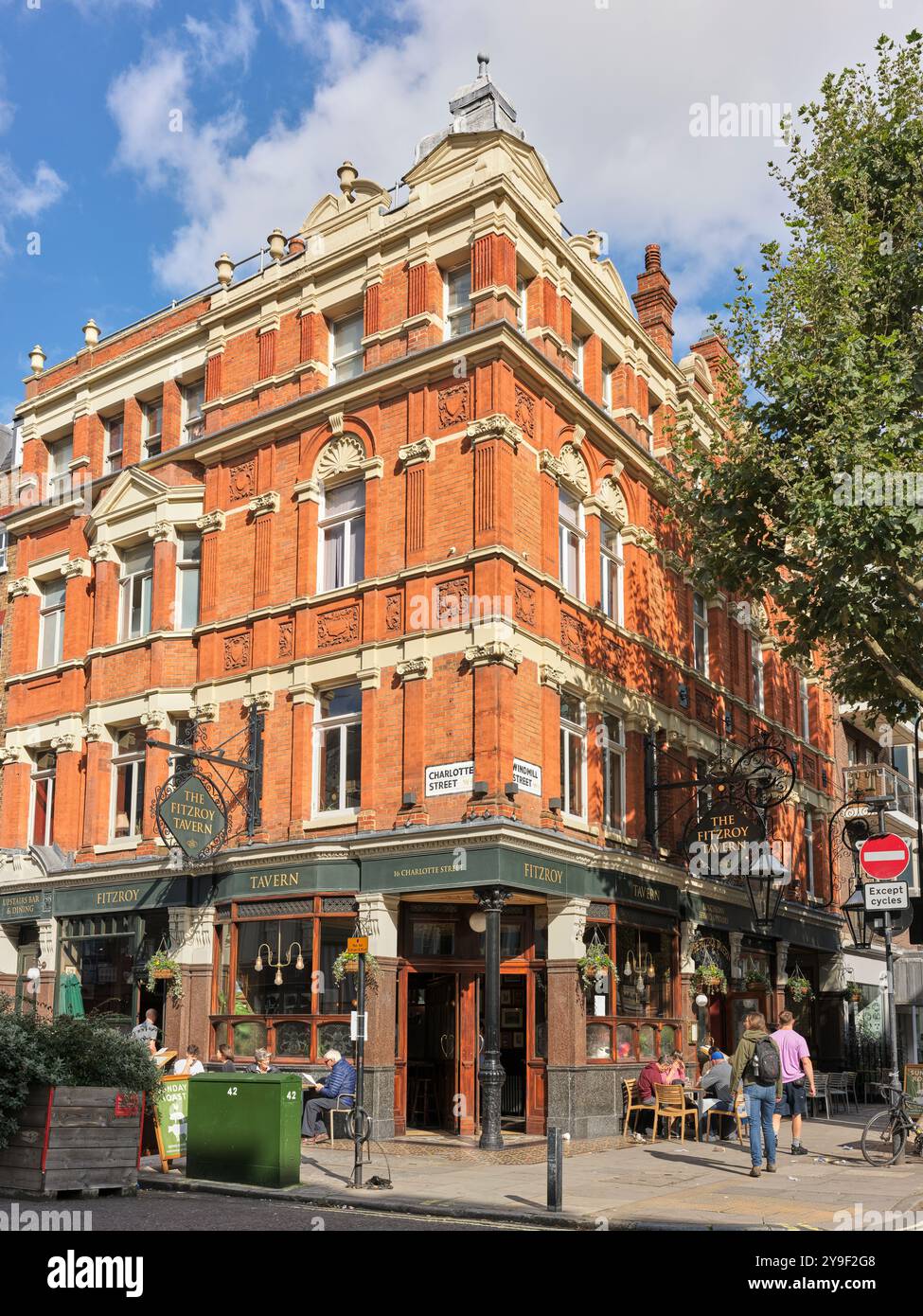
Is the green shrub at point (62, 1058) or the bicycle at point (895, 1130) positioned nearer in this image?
the green shrub at point (62, 1058)

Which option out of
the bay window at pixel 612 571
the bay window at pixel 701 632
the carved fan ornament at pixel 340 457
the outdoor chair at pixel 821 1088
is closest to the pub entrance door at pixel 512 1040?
the bay window at pixel 612 571

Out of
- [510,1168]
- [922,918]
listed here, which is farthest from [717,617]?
[510,1168]

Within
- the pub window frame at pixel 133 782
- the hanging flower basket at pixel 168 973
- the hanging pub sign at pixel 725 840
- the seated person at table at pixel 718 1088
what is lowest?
the seated person at table at pixel 718 1088

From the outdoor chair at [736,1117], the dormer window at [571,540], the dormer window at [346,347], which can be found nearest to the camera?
the outdoor chair at [736,1117]

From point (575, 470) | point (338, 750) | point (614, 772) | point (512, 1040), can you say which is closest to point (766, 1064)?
point (512, 1040)

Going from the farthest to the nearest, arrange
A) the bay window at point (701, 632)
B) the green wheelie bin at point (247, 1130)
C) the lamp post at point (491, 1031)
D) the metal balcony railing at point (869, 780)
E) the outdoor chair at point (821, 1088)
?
the metal balcony railing at point (869, 780), the bay window at point (701, 632), the outdoor chair at point (821, 1088), the lamp post at point (491, 1031), the green wheelie bin at point (247, 1130)

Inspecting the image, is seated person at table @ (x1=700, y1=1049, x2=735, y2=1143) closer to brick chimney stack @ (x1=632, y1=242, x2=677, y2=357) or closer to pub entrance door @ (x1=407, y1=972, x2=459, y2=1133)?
pub entrance door @ (x1=407, y1=972, x2=459, y2=1133)

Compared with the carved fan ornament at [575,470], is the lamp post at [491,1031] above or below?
below

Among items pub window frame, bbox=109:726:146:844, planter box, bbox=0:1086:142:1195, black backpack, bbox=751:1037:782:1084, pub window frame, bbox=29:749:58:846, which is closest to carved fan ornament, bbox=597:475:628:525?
pub window frame, bbox=109:726:146:844

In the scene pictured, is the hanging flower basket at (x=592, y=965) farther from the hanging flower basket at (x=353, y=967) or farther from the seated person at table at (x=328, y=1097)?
the seated person at table at (x=328, y=1097)

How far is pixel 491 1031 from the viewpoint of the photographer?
Answer: 17.8 m

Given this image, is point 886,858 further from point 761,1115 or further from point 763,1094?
point 761,1115

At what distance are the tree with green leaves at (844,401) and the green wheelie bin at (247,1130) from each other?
10802mm

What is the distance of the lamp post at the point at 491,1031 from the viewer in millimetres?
17531
